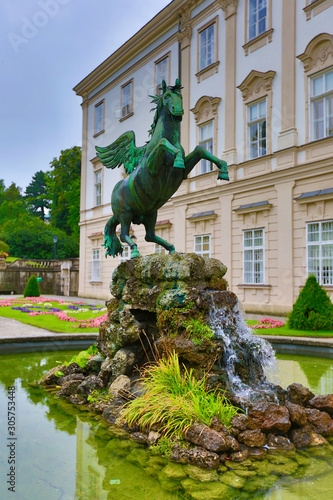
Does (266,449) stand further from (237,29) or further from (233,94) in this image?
(237,29)

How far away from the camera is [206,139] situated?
19.1m

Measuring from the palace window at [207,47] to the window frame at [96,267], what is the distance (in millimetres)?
12643

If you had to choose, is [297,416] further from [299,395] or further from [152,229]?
[152,229]

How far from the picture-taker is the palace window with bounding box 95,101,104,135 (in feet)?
89.7

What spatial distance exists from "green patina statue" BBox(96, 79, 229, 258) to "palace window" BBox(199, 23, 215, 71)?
44.5 ft

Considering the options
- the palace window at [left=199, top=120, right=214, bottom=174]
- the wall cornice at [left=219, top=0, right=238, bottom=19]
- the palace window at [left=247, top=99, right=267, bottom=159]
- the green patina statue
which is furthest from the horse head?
the wall cornice at [left=219, top=0, right=238, bottom=19]

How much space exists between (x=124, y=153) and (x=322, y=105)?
959 cm

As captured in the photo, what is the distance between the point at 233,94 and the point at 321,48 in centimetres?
415

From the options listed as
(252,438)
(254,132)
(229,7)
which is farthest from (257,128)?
(252,438)

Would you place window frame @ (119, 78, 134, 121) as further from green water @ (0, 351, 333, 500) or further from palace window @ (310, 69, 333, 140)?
green water @ (0, 351, 333, 500)

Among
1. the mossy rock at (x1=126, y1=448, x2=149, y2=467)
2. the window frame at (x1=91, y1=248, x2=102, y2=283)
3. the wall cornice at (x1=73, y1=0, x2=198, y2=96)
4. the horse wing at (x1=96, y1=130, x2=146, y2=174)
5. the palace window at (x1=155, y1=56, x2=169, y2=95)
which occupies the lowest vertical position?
the mossy rock at (x1=126, y1=448, x2=149, y2=467)

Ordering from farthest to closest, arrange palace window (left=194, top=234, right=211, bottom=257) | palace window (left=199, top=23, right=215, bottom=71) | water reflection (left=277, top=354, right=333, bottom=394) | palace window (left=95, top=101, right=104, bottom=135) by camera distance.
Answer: palace window (left=95, top=101, right=104, bottom=135)
palace window (left=199, top=23, right=215, bottom=71)
palace window (left=194, top=234, right=211, bottom=257)
water reflection (left=277, top=354, right=333, bottom=394)

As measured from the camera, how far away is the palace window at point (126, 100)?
24.7 m

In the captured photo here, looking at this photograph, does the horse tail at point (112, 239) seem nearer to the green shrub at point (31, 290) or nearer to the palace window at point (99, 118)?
the green shrub at point (31, 290)
